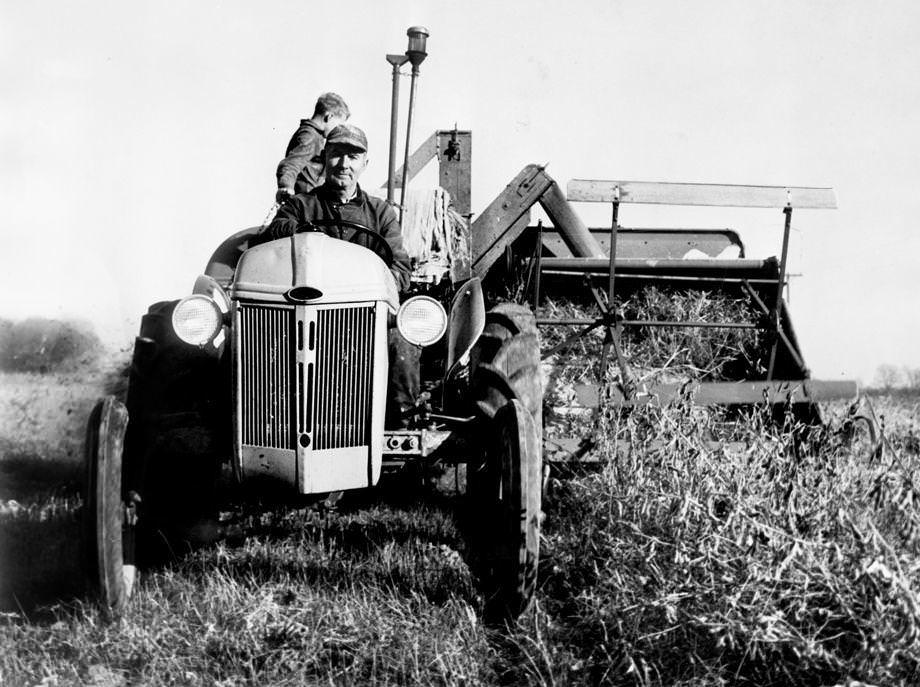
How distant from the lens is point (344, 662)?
3.11m

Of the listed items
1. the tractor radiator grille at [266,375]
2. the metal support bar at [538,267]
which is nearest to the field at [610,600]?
the tractor radiator grille at [266,375]

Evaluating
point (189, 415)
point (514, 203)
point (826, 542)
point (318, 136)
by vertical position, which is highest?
point (318, 136)

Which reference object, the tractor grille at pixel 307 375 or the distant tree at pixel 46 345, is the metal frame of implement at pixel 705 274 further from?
the distant tree at pixel 46 345

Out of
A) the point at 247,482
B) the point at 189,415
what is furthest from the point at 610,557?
the point at 189,415

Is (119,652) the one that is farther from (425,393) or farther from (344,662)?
(425,393)

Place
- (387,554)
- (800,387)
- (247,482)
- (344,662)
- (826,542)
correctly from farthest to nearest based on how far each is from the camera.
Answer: (800,387)
(387,554)
(247,482)
(344,662)
(826,542)

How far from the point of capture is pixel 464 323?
407 centimetres

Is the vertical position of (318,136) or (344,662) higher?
(318,136)

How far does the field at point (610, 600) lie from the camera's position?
109 inches

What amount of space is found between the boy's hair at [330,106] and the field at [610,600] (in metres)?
3.66

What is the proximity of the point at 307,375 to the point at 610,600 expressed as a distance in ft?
4.39

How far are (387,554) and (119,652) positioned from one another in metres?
1.33

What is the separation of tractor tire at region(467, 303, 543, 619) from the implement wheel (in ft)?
4.32

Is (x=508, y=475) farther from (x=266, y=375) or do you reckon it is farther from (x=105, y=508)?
(x=105, y=508)
